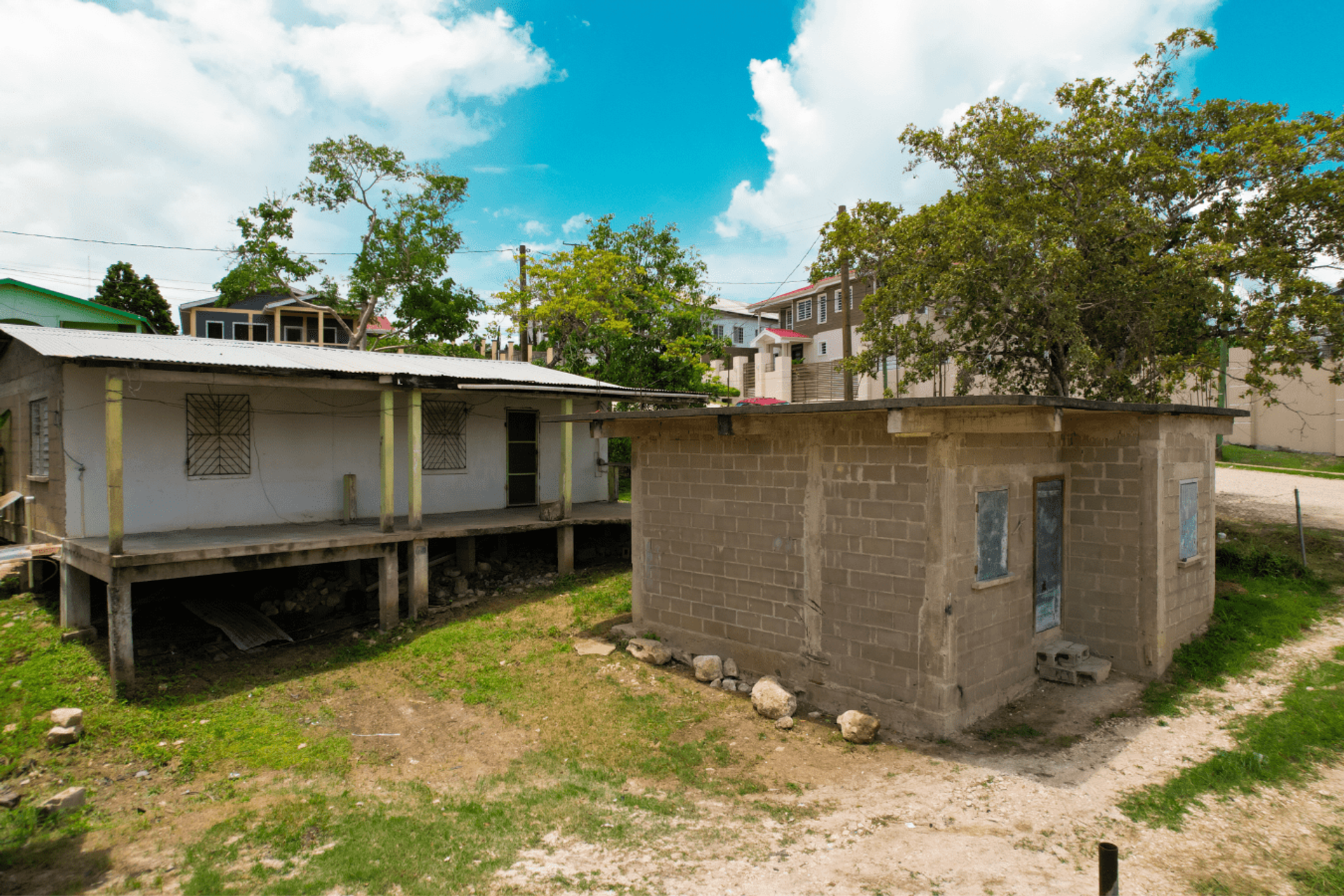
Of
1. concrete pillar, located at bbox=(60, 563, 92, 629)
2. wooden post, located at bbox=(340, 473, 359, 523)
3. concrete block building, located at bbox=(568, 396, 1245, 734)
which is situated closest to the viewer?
concrete block building, located at bbox=(568, 396, 1245, 734)

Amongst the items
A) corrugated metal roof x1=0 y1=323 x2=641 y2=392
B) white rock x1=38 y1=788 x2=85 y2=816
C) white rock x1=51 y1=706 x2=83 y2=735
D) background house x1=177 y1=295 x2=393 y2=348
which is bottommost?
white rock x1=38 y1=788 x2=85 y2=816

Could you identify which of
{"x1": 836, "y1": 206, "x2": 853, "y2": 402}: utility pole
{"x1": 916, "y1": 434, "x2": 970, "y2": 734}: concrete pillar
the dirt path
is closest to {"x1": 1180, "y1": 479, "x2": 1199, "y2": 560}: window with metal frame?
the dirt path

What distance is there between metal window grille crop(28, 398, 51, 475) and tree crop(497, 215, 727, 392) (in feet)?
44.0

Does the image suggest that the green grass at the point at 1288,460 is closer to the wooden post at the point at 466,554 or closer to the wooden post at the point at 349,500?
the wooden post at the point at 466,554

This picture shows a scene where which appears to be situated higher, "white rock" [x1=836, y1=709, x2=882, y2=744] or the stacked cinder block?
the stacked cinder block

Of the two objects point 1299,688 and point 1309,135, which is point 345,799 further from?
point 1309,135

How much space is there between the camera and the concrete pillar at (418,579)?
38.2ft

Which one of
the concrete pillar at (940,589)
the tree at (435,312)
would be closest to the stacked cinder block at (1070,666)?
the concrete pillar at (940,589)

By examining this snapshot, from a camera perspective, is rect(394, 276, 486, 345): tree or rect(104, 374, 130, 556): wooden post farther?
rect(394, 276, 486, 345): tree

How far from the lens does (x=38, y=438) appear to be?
11188mm

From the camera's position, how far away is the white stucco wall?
10305mm

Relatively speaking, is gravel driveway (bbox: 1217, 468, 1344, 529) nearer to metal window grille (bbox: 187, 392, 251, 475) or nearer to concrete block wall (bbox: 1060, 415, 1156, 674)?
concrete block wall (bbox: 1060, 415, 1156, 674)

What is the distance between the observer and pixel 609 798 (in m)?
6.25

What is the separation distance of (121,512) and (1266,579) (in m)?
15.7
